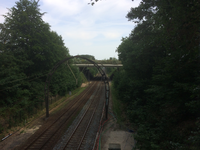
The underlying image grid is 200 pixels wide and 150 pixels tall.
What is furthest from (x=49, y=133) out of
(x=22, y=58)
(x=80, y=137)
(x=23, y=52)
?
(x=23, y=52)

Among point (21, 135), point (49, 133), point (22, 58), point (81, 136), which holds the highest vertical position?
point (22, 58)

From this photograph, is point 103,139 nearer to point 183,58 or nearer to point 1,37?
point 183,58

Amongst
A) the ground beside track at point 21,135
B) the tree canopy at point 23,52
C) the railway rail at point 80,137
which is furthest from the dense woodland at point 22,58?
the railway rail at point 80,137

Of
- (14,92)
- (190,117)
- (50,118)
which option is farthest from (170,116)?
(14,92)

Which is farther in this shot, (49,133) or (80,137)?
(49,133)

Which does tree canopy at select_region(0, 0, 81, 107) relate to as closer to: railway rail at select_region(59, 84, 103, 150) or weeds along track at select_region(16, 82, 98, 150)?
weeds along track at select_region(16, 82, 98, 150)

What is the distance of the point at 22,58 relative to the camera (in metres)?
16.9

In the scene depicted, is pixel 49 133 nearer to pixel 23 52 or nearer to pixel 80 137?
pixel 80 137

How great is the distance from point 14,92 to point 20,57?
4.60 m

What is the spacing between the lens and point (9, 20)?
1770cm

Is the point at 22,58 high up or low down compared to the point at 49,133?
up

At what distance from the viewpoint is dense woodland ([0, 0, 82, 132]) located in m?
14.1

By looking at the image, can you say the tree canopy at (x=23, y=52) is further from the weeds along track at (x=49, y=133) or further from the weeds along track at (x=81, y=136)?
the weeds along track at (x=81, y=136)

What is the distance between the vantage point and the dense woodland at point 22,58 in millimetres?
14062
